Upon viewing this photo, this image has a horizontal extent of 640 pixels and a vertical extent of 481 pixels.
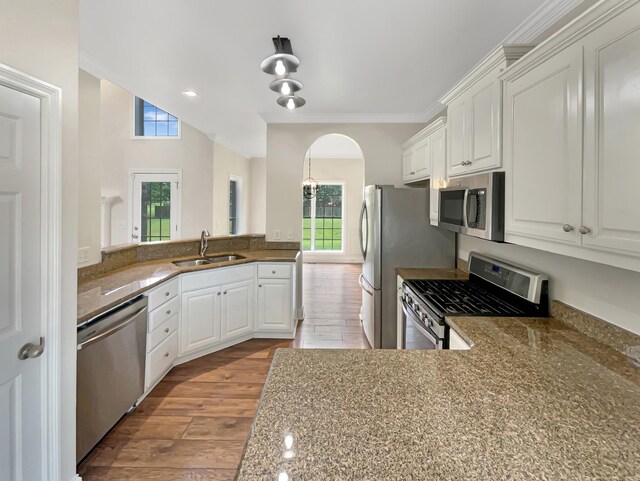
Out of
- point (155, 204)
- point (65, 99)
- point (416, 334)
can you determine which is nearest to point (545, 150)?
point (416, 334)

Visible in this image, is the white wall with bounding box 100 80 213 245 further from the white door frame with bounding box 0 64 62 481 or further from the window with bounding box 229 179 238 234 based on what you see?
the white door frame with bounding box 0 64 62 481

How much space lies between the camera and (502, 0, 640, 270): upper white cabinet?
1003mm

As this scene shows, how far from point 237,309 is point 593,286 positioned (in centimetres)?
285

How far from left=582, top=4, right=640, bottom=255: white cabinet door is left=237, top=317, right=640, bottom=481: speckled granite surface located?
1.54 feet

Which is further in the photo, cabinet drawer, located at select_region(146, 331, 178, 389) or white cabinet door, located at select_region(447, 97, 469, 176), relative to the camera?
cabinet drawer, located at select_region(146, 331, 178, 389)

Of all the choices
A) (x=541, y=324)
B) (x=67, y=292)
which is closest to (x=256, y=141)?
(x=67, y=292)

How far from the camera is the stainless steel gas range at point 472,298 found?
5.92 ft

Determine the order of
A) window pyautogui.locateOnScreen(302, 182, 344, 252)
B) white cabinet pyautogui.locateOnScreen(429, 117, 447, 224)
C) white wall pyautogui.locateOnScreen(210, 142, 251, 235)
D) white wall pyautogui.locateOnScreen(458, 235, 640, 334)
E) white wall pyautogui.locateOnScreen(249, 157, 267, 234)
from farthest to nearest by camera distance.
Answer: window pyautogui.locateOnScreen(302, 182, 344, 252) < white wall pyautogui.locateOnScreen(249, 157, 267, 234) < white wall pyautogui.locateOnScreen(210, 142, 251, 235) < white cabinet pyautogui.locateOnScreen(429, 117, 447, 224) < white wall pyautogui.locateOnScreen(458, 235, 640, 334)

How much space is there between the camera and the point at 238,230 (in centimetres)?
797

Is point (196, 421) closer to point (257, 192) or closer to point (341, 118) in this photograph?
point (341, 118)

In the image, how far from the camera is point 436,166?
278cm

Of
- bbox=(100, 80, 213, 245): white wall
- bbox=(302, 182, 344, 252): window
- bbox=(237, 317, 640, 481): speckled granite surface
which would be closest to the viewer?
bbox=(237, 317, 640, 481): speckled granite surface

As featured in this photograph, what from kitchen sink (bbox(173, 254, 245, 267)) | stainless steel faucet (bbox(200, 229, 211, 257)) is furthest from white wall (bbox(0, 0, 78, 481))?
stainless steel faucet (bbox(200, 229, 211, 257))

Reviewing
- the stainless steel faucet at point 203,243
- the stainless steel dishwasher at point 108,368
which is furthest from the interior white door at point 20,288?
the stainless steel faucet at point 203,243
